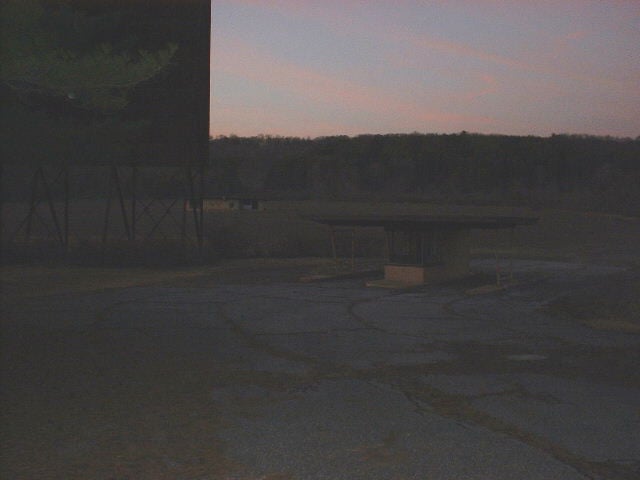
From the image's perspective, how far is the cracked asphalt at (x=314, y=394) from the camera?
655 centimetres

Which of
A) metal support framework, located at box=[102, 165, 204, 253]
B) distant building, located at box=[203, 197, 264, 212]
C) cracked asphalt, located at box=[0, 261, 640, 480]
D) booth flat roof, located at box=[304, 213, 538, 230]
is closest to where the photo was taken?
cracked asphalt, located at box=[0, 261, 640, 480]

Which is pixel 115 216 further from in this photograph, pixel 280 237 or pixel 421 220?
pixel 421 220

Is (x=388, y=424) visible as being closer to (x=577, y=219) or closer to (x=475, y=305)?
(x=475, y=305)

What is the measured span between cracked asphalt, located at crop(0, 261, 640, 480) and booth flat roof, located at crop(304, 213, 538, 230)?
6.68 meters

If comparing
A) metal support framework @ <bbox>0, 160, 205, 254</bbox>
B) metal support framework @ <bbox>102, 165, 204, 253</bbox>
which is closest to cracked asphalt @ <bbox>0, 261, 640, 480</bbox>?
metal support framework @ <bbox>0, 160, 205, 254</bbox>

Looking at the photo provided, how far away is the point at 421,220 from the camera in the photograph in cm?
2328

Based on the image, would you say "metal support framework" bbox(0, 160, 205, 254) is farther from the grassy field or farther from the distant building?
the distant building

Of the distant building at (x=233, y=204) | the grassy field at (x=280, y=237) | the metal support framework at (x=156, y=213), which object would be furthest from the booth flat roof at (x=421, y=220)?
the distant building at (x=233, y=204)

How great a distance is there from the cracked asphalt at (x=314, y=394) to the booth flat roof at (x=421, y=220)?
668cm

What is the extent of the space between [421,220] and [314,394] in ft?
48.5

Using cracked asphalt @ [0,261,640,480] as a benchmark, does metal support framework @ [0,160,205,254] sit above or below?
above

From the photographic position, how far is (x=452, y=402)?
867 cm

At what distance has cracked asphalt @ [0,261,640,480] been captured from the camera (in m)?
6.55

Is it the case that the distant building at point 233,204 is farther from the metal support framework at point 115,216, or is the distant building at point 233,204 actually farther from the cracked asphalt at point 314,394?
the cracked asphalt at point 314,394
